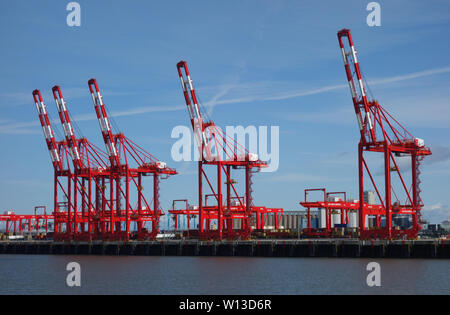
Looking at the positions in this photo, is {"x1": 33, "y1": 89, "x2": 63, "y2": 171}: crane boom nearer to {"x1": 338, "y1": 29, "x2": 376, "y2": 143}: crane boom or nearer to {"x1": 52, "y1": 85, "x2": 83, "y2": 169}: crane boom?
{"x1": 52, "y1": 85, "x2": 83, "y2": 169}: crane boom

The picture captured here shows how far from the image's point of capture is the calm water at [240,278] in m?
54.3

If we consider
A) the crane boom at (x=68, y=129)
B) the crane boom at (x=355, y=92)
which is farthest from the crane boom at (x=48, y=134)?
the crane boom at (x=355, y=92)

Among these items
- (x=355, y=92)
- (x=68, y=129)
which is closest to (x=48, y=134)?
(x=68, y=129)

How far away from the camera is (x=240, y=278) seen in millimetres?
62906

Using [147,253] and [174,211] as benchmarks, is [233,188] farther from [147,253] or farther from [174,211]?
[174,211]

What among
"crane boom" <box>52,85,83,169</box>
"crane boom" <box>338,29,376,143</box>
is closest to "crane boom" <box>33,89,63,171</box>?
"crane boom" <box>52,85,83,169</box>

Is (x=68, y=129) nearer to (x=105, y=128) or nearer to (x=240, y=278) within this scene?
(x=105, y=128)

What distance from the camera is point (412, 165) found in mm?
91875

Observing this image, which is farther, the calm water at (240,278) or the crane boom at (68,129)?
the crane boom at (68,129)

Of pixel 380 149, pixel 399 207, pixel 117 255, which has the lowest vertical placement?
pixel 117 255

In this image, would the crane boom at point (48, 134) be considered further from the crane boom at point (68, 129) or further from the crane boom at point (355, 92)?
the crane boom at point (355, 92)

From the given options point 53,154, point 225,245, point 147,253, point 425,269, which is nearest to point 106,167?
point 53,154
